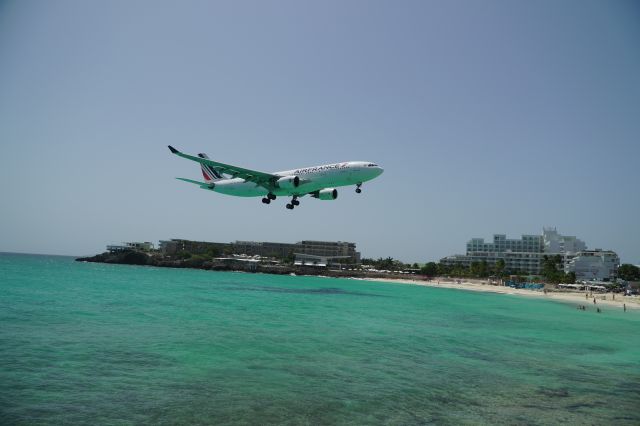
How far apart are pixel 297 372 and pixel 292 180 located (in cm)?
2227

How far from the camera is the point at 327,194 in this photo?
44969 mm

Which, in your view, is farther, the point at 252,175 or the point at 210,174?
the point at 210,174

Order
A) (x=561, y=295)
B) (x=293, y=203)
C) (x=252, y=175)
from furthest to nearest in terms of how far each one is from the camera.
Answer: (x=561, y=295), (x=293, y=203), (x=252, y=175)

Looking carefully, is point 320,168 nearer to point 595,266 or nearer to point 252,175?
point 252,175

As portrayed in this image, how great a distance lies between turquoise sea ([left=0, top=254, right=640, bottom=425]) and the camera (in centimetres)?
1652

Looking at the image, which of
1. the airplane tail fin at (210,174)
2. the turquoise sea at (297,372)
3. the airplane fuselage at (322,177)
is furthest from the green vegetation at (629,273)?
the airplane tail fin at (210,174)

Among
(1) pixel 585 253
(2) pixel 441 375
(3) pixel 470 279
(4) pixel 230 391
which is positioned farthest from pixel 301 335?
(1) pixel 585 253

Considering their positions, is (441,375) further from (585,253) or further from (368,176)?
(585,253)

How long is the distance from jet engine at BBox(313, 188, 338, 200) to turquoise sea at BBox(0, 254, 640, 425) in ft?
40.2

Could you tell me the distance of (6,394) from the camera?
1711 cm

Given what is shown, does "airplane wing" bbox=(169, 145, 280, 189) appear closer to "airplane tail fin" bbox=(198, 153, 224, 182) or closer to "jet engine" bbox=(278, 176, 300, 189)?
"jet engine" bbox=(278, 176, 300, 189)

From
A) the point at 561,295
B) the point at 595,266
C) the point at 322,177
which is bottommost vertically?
the point at 561,295

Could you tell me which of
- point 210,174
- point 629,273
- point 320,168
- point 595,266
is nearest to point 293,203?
point 320,168

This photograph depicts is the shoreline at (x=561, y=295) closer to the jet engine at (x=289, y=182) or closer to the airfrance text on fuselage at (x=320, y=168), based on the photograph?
the airfrance text on fuselage at (x=320, y=168)
